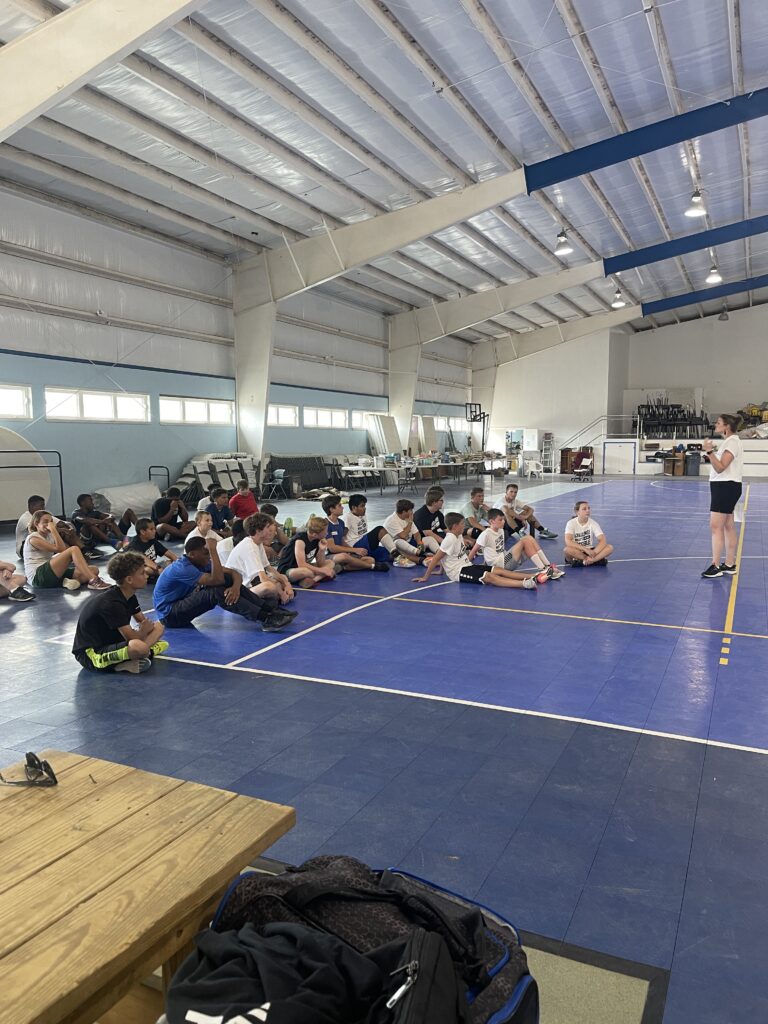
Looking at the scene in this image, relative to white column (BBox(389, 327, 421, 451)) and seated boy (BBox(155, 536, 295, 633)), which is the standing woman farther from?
white column (BBox(389, 327, 421, 451))

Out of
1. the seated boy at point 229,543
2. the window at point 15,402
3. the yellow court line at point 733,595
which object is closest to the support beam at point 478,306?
the yellow court line at point 733,595

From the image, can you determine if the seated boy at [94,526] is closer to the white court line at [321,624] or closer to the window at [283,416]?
the white court line at [321,624]

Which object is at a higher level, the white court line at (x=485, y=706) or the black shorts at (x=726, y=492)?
the black shorts at (x=726, y=492)

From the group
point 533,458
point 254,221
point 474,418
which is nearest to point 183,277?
point 254,221

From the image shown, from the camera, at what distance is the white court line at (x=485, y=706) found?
481 centimetres

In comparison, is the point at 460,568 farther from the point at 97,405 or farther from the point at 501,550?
the point at 97,405

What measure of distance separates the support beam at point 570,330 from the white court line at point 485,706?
3247 centimetres

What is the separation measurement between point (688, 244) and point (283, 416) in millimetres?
15081

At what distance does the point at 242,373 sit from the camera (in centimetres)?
2262

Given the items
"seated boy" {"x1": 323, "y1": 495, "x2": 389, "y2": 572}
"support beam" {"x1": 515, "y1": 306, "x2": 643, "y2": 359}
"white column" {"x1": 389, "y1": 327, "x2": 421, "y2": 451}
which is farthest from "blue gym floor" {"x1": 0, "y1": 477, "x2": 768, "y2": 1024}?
"support beam" {"x1": 515, "y1": 306, "x2": 643, "y2": 359}

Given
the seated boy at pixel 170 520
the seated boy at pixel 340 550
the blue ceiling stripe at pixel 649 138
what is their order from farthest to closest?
the blue ceiling stripe at pixel 649 138
the seated boy at pixel 170 520
the seated boy at pixel 340 550

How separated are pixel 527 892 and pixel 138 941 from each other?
212 centimetres

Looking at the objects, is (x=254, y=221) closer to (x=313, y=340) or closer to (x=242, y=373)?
(x=242, y=373)

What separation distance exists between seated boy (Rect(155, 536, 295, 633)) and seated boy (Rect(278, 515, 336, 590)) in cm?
210
